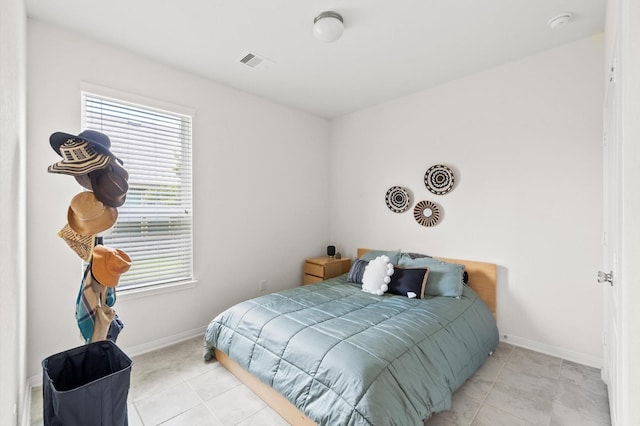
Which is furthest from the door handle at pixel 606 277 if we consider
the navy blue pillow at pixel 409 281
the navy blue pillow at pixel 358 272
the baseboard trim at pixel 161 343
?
the baseboard trim at pixel 161 343

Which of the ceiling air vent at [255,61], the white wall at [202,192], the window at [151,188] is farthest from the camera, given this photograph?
the ceiling air vent at [255,61]

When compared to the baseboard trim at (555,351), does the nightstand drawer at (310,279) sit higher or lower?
higher

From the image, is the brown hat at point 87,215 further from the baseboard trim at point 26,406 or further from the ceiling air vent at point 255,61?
the ceiling air vent at point 255,61

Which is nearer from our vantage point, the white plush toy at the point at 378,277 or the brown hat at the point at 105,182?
the brown hat at the point at 105,182

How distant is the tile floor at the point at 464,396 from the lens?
182cm

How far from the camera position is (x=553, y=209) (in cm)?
259

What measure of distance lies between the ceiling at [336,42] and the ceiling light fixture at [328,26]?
0.15ft

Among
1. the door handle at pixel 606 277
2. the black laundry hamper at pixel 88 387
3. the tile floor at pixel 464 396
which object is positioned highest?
the door handle at pixel 606 277

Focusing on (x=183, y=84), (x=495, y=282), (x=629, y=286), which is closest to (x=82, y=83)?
(x=183, y=84)

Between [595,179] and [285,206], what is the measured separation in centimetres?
310

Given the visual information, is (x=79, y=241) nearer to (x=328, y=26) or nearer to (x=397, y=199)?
(x=328, y=26)

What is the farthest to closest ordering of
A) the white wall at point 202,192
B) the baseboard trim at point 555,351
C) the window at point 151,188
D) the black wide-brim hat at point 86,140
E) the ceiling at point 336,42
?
the window at point 151,188 < the baseboard trim at point 555,351 < the white wall at point 202,192 < the ceiling at point 336,42 < the black wide-brim hat at point 86,140

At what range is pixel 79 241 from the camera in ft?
4.93

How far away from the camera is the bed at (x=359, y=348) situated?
1553 millimetres
